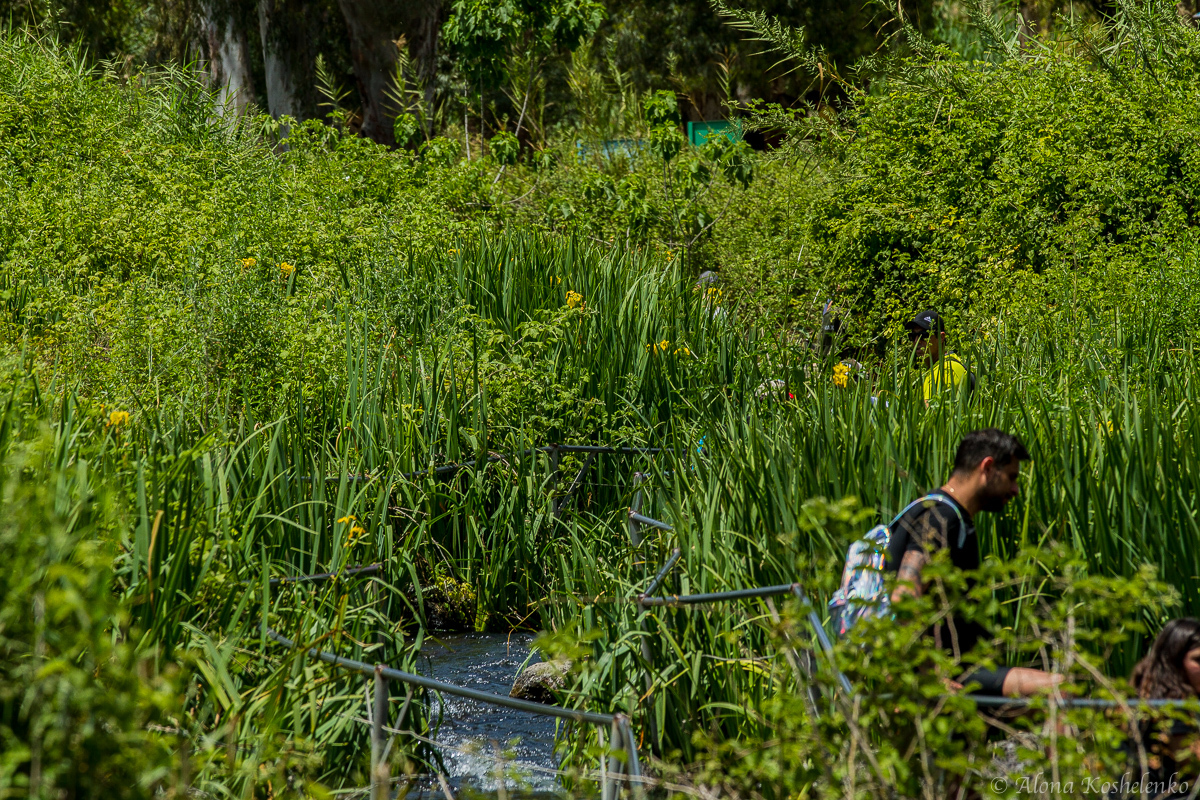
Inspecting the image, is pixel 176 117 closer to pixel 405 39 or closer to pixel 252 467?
pixel 405 39

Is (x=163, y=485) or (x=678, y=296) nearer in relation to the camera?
(x=163, y=485)

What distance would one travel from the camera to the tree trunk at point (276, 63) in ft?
57.5

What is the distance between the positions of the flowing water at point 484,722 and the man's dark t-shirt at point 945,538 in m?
1.39

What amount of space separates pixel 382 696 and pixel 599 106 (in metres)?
13.2

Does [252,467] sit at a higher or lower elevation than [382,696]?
higher

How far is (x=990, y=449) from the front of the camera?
3.42 m

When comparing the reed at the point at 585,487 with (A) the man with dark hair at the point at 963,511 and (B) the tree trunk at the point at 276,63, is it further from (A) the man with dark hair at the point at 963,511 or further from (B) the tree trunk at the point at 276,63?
(B) the tree trunk at the point at 276,63

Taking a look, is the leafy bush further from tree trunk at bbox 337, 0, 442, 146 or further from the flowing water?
tree trunk at bbox 337, 0, 442, 146

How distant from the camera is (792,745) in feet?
8.12

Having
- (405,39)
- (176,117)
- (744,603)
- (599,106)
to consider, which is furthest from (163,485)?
(405,39)

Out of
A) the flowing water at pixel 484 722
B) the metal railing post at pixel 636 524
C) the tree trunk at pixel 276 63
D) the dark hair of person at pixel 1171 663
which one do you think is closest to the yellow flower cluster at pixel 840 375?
the metal railing post at pixel 636 524

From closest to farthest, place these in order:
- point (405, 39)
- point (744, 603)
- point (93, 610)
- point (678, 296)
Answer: point (93, 610), point (744, 603), point (678, 296), point (405, 39)

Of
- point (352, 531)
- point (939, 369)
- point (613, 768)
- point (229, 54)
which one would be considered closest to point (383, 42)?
point (229, 54)

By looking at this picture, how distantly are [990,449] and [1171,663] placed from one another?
2.43 feet
